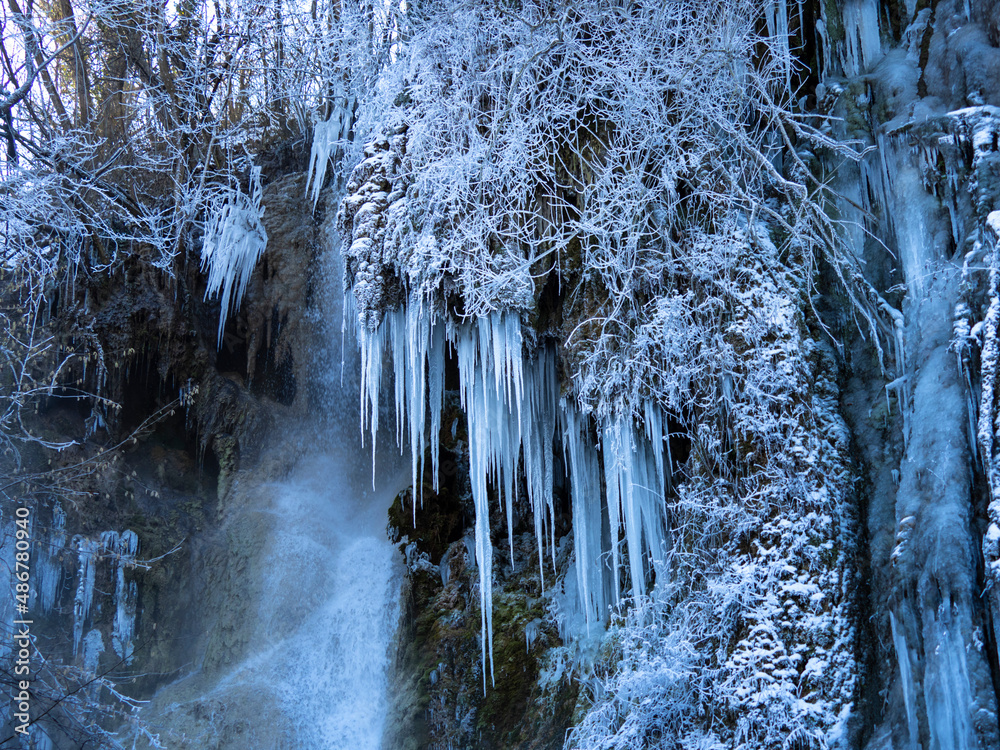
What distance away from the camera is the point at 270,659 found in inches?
301

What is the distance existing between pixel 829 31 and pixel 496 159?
2678mm

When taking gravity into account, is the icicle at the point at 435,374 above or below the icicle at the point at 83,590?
above

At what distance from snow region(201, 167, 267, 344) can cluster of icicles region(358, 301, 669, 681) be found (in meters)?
3.89

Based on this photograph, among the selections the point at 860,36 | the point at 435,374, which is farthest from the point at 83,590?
the point at 860,36

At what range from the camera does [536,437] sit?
6.04m

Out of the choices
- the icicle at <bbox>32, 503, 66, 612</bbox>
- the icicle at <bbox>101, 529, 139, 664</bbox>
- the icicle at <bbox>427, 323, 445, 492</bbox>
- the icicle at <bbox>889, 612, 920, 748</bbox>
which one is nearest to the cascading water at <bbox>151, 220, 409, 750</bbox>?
the icicle at <bbox>101, 529, 139, 664</bbox>

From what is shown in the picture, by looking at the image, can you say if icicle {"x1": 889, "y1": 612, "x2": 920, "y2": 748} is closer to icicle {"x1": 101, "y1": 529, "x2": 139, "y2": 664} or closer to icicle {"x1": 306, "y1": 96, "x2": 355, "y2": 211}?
icicle {"x1": 101, "y1": 529, "x2": 139, "y2": 664}

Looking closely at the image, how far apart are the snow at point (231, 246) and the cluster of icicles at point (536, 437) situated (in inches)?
153

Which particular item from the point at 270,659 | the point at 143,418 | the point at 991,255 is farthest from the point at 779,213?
the point at 143,418

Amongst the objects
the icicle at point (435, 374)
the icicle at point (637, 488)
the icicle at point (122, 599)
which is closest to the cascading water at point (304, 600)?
the icicle at point (122, 599)

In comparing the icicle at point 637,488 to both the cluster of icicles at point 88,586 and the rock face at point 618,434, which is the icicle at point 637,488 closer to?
the rock face at point 618,434

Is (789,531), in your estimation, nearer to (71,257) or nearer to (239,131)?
(71,257)

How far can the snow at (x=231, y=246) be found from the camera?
902 cm

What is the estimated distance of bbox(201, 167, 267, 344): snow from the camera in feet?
29.6
